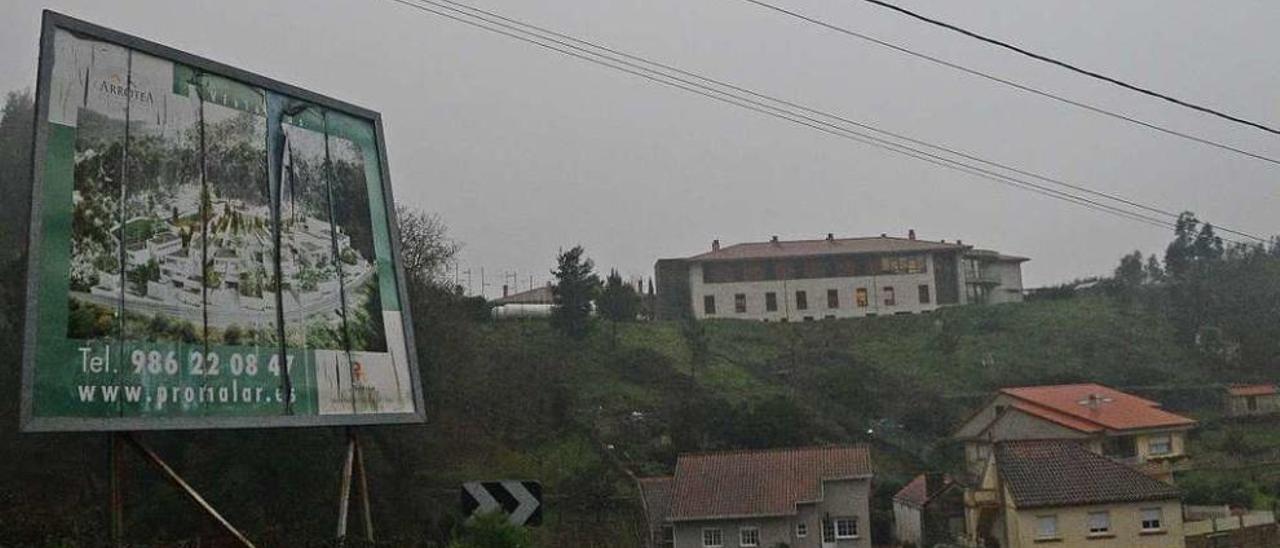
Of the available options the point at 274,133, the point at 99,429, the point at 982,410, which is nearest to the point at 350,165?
the point at 274,133

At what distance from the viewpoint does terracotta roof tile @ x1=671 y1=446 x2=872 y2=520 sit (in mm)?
29141

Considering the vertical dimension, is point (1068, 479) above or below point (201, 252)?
below

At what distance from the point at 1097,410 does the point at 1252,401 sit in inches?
407

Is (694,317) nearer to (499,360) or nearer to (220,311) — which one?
(499,360)

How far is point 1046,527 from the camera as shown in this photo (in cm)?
2736

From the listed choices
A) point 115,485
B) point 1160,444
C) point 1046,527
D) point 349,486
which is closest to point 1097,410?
point 1160,444

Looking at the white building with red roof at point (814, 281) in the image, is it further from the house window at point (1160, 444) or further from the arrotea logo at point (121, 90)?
the arrotea logo at point (121, 90)

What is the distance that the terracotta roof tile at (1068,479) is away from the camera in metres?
27.3

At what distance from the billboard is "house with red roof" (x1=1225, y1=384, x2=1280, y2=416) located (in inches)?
1430

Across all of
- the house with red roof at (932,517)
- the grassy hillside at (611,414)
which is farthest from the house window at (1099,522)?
the grassy hillside at (611,414)

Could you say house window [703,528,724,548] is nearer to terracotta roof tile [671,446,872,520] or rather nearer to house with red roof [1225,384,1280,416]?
terracotta roof tile [671,446,872,520]

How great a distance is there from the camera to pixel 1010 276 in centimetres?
6950

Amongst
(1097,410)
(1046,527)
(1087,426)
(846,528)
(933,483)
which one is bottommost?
(846,528)

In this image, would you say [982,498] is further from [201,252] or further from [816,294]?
[816,294]
